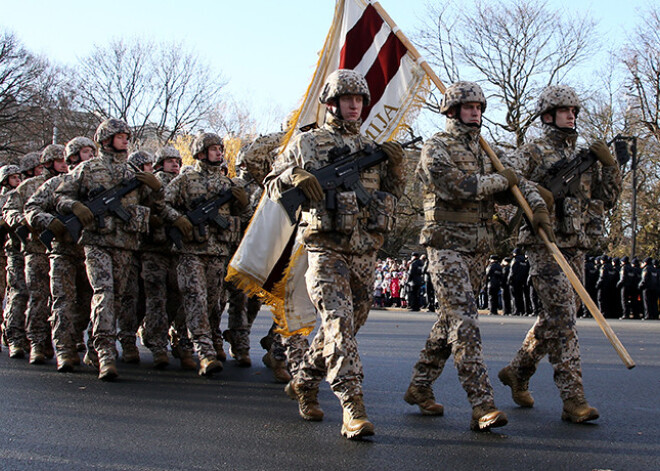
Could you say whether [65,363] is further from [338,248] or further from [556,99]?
[556,99]

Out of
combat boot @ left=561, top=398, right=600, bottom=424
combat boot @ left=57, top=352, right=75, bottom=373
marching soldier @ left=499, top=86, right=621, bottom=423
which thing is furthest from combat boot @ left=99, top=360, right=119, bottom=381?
combat boot @ left=561, top=398, right=600, bottom=424

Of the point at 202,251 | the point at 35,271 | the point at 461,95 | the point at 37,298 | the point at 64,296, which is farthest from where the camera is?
the point at 35,271

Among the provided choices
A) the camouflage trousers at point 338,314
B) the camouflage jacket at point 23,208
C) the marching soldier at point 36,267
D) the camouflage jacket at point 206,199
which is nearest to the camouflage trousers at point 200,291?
the camouflage jacket at point 206,199

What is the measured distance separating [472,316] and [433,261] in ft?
1.64

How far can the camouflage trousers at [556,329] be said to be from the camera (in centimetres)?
575

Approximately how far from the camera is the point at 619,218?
3959 centimetres

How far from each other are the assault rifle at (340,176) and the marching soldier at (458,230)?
41cm

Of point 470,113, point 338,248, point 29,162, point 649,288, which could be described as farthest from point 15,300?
point 649,288

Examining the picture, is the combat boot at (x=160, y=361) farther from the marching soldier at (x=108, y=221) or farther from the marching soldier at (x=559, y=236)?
the marching soldier at (x=559, y=236)

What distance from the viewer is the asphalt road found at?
4469 millimetres

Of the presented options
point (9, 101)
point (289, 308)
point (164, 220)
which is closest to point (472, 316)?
point (289, 308)

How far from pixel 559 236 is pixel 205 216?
3.69 meters

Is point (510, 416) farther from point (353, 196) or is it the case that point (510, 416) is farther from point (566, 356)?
point (353, 196)

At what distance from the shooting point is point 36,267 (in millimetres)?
9492
